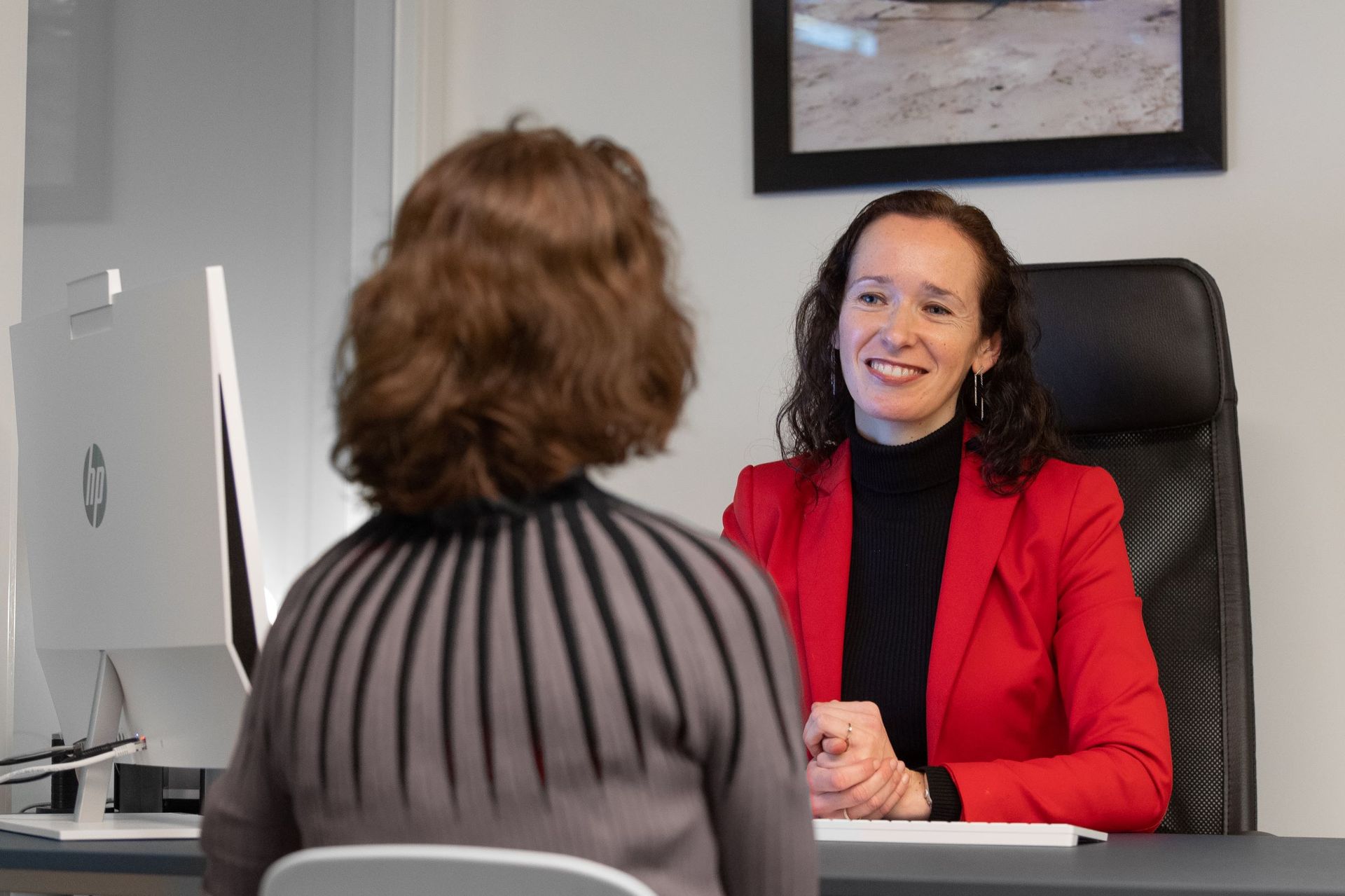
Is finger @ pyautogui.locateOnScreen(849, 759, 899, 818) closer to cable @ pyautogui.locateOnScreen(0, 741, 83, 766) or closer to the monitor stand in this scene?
the monitor stand

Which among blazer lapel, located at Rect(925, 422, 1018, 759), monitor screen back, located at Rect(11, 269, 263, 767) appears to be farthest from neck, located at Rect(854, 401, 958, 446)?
monitor screen back, located at Rect(11, 269, 263, 767)

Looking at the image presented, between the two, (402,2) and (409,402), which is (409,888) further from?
(402,2)

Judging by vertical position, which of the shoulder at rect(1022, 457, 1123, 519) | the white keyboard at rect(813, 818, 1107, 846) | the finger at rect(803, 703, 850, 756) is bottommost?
the white keyboard at rect(813, 818, 1107, 846)

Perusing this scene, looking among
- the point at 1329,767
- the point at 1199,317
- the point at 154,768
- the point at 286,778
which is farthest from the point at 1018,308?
the point at 286,778

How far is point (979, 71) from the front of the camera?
8.03 ft

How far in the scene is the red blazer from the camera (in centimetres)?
159

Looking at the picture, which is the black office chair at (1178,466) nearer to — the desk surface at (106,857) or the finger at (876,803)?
the finger at (876,803)

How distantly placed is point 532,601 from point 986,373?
1.30 metres

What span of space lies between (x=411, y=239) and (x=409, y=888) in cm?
36

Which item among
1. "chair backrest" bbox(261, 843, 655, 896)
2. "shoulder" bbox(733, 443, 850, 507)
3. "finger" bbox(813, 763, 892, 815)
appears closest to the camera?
"chair backrest" bbox(261, 843, 655, 896)

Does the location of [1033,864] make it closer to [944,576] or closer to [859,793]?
[859,793]

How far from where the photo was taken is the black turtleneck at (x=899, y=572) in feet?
5.89

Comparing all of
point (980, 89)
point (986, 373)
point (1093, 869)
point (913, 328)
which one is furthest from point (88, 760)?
point (980, 89)

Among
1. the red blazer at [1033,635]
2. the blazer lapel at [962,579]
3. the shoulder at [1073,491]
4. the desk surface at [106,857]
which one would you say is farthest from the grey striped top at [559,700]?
the shoulder at [1073,491]
